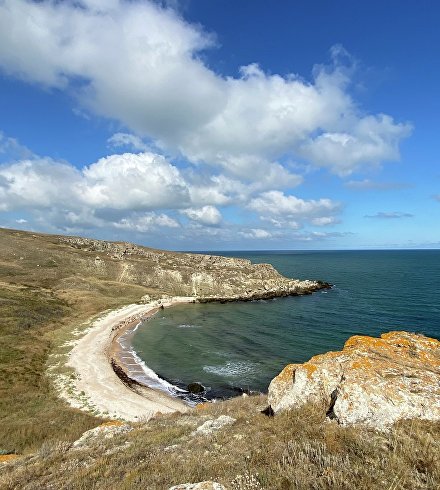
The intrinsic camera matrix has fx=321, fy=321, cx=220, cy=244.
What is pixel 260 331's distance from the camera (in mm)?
64688

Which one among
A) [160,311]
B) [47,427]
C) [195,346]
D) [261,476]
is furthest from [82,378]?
[160,311]

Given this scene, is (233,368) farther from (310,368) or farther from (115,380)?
(310,368)

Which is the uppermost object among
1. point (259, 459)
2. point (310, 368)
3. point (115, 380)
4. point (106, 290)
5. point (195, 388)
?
point (310, 368)


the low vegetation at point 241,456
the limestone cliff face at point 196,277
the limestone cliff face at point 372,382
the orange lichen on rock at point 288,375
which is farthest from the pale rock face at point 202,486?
the limestone cliff face at point 196,277

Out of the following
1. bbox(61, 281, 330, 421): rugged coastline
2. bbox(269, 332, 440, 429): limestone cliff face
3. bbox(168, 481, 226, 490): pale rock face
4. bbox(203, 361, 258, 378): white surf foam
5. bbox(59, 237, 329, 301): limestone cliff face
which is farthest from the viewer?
bbox(59, 237, 329, 301): limestone cliff face

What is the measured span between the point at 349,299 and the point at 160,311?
5614 centimetres

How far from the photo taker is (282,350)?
52.1 metres

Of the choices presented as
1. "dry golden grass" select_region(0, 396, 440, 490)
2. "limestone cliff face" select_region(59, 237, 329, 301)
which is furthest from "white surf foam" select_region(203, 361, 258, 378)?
"limestone cliff face" select_region(59, 237, 329, 301)

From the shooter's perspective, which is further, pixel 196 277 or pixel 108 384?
pixel 196 277

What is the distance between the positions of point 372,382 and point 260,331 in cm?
5622

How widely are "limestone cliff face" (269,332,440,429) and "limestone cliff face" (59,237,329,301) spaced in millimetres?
85950

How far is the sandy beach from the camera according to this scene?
1228 inches

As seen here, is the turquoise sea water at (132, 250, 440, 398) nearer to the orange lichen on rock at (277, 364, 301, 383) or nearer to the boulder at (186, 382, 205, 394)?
the boulder at (186, 382, 205, 394)

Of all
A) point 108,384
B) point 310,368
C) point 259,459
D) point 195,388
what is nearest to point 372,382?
point 310,368
